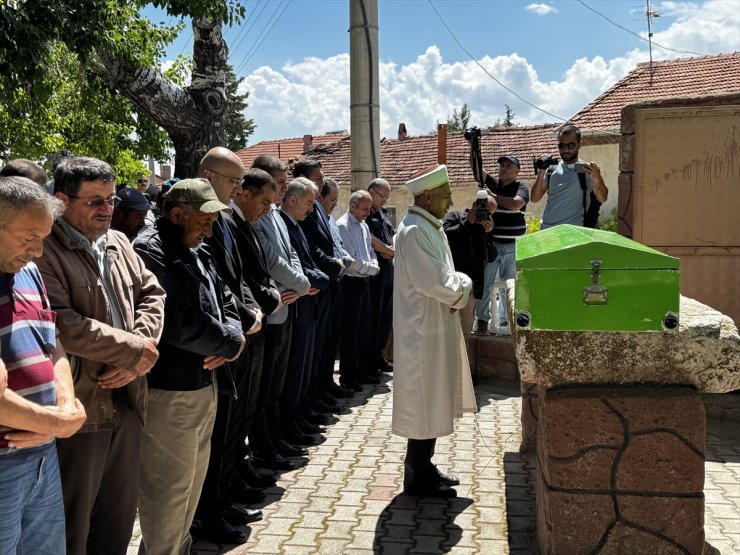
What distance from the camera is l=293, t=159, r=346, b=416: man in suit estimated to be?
683 centimetres

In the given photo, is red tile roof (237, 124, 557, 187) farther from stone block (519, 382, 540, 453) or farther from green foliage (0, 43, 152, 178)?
stone block (519, 382, 540, 453)

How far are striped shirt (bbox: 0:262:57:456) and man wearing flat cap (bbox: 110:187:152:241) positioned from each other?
168 cm

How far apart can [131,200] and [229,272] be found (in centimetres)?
65

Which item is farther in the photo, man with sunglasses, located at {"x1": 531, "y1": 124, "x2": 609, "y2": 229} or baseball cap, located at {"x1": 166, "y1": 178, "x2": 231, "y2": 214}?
man with sunglasses, located at {"x1": 531, "y1": 124, "x2": 609, "y2": 229}

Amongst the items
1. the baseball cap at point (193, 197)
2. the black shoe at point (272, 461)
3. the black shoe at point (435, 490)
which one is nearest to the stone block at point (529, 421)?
the black shoe at point (435, 490)

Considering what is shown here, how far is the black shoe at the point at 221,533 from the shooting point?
4270mm

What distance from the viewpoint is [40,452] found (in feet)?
8.25

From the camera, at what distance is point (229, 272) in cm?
425

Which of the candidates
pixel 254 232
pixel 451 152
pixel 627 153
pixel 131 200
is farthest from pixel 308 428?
pixel 451 152

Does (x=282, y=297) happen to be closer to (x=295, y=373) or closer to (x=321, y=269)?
(x=295, y=373)

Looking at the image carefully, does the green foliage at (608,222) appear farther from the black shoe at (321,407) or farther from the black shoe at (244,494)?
the black shoe at (244,494)

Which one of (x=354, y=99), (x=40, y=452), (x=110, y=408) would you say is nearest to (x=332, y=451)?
(x=110, y=408)

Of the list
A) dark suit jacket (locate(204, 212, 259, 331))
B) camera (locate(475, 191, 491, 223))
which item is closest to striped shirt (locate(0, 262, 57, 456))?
dark suit jacket (locate(204, 212, 259, 331))

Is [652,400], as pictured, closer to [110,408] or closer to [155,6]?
[110,408]
